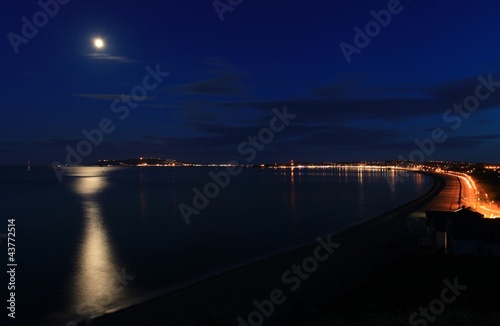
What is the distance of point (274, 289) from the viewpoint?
21.5 metres

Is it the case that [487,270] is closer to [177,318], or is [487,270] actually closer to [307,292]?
[307,292]

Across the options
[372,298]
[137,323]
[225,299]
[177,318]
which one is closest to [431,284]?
[372,298]

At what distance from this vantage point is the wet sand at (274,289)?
18016 mm

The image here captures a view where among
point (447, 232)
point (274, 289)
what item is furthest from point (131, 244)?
point (447, 232)

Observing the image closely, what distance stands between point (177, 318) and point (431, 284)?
11.2m

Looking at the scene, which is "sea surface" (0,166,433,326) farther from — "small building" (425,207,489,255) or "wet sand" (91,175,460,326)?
"small building" (425,207,489,255)

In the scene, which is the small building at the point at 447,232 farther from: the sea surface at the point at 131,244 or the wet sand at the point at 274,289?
the sea surface at the point at 131,244

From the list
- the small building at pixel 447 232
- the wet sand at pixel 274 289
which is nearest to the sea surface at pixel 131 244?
the wet sand at pixel 274 289

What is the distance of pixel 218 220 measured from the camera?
47719 mm

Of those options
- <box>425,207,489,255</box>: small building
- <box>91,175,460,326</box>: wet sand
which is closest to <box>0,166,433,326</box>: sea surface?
<box>91,175,460,326</box>: wet sand

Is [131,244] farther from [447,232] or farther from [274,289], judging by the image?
[447,232]

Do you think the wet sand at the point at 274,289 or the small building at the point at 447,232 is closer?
the wet sand at the point at 274,289

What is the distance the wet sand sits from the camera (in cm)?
1802

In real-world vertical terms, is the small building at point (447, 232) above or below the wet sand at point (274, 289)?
above
